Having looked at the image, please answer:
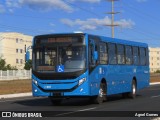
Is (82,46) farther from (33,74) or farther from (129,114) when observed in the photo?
(129,114)

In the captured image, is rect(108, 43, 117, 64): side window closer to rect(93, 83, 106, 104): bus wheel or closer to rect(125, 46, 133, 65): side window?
rect(93, 83, 106, 104): bus wheel

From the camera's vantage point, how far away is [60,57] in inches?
802

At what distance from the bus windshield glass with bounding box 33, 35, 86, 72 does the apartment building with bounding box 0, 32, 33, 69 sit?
116930mm

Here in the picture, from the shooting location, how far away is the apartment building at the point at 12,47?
138250mm

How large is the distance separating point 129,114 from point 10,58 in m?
128

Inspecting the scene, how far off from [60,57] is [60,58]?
47 mm

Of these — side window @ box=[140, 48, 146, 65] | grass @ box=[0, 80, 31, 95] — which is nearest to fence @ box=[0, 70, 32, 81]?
grass @ box=[0, 80, 31, 95]

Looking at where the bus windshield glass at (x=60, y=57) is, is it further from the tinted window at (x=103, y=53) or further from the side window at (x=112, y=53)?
the side window at (x=112, y=53)

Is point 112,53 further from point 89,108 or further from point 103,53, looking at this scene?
point 89,108

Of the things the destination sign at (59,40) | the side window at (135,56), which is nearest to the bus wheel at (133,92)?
the side window at (135,56)

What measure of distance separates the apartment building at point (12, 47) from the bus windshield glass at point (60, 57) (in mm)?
116930

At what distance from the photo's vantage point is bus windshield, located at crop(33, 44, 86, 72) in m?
20.2

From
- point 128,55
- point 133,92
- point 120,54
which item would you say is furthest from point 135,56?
point 120,54

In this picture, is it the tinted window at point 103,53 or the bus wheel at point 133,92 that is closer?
the tinted window at point 103,53
